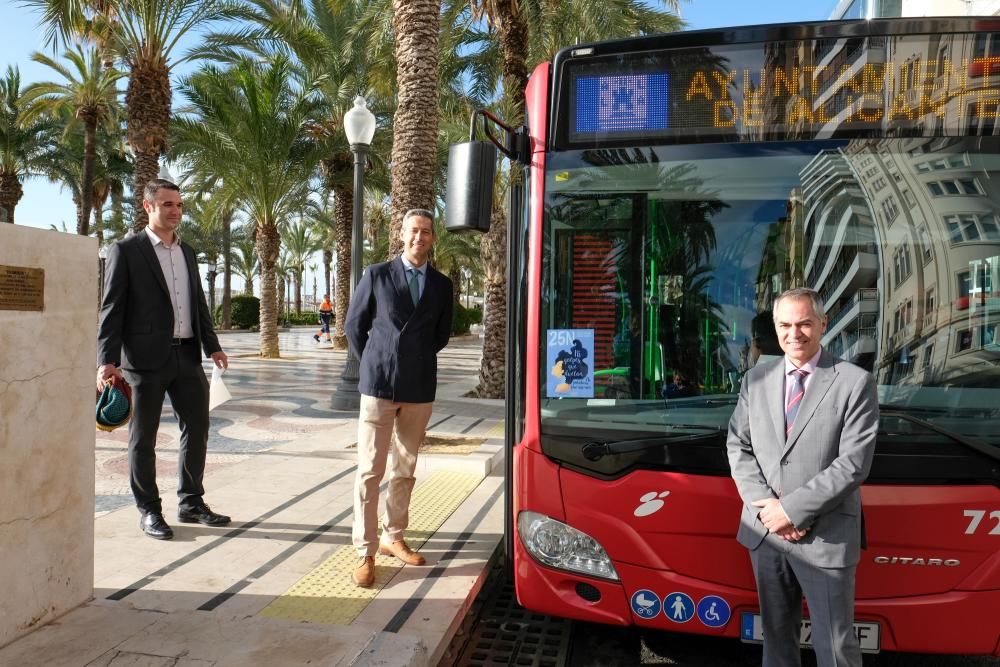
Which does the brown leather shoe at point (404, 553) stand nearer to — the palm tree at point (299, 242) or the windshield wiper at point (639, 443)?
the windshield wiper at point (639, 443)

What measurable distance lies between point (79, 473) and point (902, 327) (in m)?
3.33

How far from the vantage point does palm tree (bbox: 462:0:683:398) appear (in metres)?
11.7

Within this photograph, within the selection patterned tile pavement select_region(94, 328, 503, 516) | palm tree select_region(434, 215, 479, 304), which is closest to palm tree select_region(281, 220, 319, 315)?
palm tree select_region(434, 215, 479, 304)

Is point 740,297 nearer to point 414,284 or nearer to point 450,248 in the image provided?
point 414,284

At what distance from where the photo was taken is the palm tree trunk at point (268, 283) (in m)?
19.2

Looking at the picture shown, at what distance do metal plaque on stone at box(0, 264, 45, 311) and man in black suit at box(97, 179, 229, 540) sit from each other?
3.72ft

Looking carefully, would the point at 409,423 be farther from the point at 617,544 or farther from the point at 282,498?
the point at 282,498

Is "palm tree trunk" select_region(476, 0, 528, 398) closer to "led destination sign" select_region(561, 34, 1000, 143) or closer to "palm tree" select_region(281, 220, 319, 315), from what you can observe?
"led destination sign" select_region(561, 34, 1000, 143)

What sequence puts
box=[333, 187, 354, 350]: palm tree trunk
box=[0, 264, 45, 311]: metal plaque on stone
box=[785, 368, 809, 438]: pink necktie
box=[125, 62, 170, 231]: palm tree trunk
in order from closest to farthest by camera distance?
box=[785, 368, 809, 438]: pink necktie, box=[0, 264, 45, 311]: metal plaque on stone, box=[125, 62, 170, 231]: palm tree trunk, box=[333, 187, 354, 350]: palm tree trunk

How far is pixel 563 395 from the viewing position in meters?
2.92

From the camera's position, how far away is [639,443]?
2.73m

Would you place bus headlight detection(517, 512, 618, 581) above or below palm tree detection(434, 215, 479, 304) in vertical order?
below

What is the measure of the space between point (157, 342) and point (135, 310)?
0.21 meters

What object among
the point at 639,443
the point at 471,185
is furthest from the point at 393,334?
the point at 639,443
